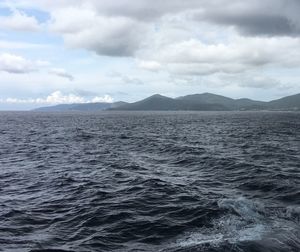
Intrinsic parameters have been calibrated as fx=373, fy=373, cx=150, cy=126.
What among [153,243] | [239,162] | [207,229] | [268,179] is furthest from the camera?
[239,162]

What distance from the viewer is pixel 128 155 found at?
4272cm

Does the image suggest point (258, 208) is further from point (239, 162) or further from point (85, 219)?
point (239, 162)

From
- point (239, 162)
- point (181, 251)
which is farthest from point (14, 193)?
point (239, 162)

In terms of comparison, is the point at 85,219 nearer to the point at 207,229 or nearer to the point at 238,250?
the point at 207,229

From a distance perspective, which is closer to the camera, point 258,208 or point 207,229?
point 207,229

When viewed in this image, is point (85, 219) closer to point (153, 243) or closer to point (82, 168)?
point (153, 243)

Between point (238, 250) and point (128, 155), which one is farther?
point (128, 155)

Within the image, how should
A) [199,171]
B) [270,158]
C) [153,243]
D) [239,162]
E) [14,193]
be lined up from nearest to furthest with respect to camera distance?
[153,243] < [14,193] < [199,171] < [239,162] < [270,158]

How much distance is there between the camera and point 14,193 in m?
24.4

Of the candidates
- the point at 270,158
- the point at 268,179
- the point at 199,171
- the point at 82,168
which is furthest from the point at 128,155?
the point at 268,179

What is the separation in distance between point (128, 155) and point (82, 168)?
9719mm

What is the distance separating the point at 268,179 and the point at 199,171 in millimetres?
6288

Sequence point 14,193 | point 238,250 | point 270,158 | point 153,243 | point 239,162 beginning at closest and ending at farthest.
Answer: point 238,250
point 153,243
point 14,193
point 239,162
point 270,158

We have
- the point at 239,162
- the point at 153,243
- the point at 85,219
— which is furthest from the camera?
the point at 239,162
